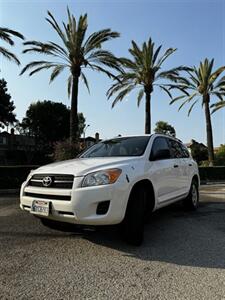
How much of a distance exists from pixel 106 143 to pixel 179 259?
2.89 meters

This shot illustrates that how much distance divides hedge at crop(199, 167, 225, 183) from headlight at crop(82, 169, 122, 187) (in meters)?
23.5

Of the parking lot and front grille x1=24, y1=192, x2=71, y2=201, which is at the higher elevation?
front grille x1=24, y1=192, x2=71, y2=201

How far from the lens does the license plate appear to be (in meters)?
4.92

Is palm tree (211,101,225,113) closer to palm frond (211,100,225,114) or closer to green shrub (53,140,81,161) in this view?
palm frond (211,100,225,114)

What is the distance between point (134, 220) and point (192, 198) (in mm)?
3465

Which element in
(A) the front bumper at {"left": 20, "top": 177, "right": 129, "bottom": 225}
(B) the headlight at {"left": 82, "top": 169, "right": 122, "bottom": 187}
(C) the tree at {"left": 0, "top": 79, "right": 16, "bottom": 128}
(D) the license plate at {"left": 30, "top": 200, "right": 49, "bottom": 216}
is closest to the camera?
(A) the front bumper at {"left": 20, "top": 177, "right": 129, "bottom": 225}

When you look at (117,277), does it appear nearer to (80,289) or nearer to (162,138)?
(80,289)

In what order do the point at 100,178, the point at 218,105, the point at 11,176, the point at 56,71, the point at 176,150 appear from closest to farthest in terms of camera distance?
the point at 100,178 < the point at 176,150 < the point at 11,176 < the point at 56,71 < the point at 218,105

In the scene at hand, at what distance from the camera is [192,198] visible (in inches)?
318

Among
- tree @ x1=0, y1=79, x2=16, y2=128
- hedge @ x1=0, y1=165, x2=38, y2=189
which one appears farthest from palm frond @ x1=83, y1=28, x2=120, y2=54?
tree @ x1=0, y1=79, x2=16, y2=128

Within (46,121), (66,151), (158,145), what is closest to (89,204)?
(158,145)

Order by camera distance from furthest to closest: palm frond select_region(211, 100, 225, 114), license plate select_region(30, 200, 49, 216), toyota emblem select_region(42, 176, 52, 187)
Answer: palm frond select_region(211, 100, 225, 114) → toyota emblem select_region(42, 176, 52, 187) → license plate select_region(30, 200, 49, 216)

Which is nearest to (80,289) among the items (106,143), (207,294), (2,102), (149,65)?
(207,294)

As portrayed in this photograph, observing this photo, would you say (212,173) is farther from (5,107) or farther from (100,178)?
(5,107)
